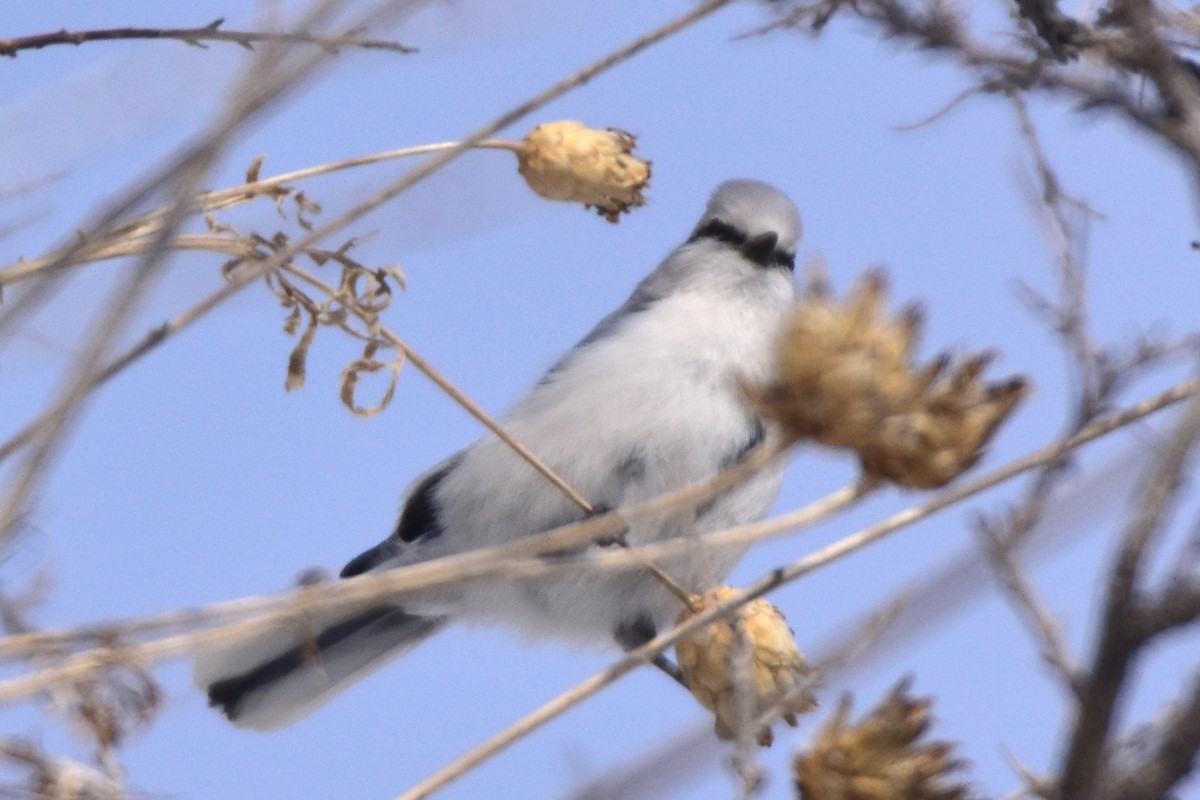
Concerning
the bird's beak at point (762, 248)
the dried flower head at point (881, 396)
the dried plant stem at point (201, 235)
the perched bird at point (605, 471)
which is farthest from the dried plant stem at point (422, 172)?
the bird's beak at point (762, 248)

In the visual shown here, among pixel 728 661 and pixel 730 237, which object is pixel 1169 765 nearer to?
pixel 728 661

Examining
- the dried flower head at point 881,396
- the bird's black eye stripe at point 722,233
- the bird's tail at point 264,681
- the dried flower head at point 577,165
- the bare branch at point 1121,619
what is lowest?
the bare branch at point 1121,619

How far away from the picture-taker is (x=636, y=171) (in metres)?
1.36

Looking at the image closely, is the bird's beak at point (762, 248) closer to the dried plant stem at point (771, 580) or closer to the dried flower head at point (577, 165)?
the dried flower head at point (577, 165)

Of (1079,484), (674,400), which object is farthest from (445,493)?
(1079,484)

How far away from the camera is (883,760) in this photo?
30.1 inches

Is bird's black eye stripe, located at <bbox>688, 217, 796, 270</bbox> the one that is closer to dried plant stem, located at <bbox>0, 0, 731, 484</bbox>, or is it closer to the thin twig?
dried plant stem, located at <bbox>0, 0, 731, 484</bbox>

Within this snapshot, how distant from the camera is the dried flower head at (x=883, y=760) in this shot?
75cm

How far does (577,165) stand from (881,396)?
25.5 inches

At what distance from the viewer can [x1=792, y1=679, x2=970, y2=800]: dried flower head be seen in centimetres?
75

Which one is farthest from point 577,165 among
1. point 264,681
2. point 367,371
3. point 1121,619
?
point 264,681

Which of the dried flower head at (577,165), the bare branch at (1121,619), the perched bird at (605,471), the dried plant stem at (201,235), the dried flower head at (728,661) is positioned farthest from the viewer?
the perched bird at (605,471)

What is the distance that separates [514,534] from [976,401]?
5.10ft

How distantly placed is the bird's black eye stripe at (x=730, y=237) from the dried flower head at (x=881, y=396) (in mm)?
1712
